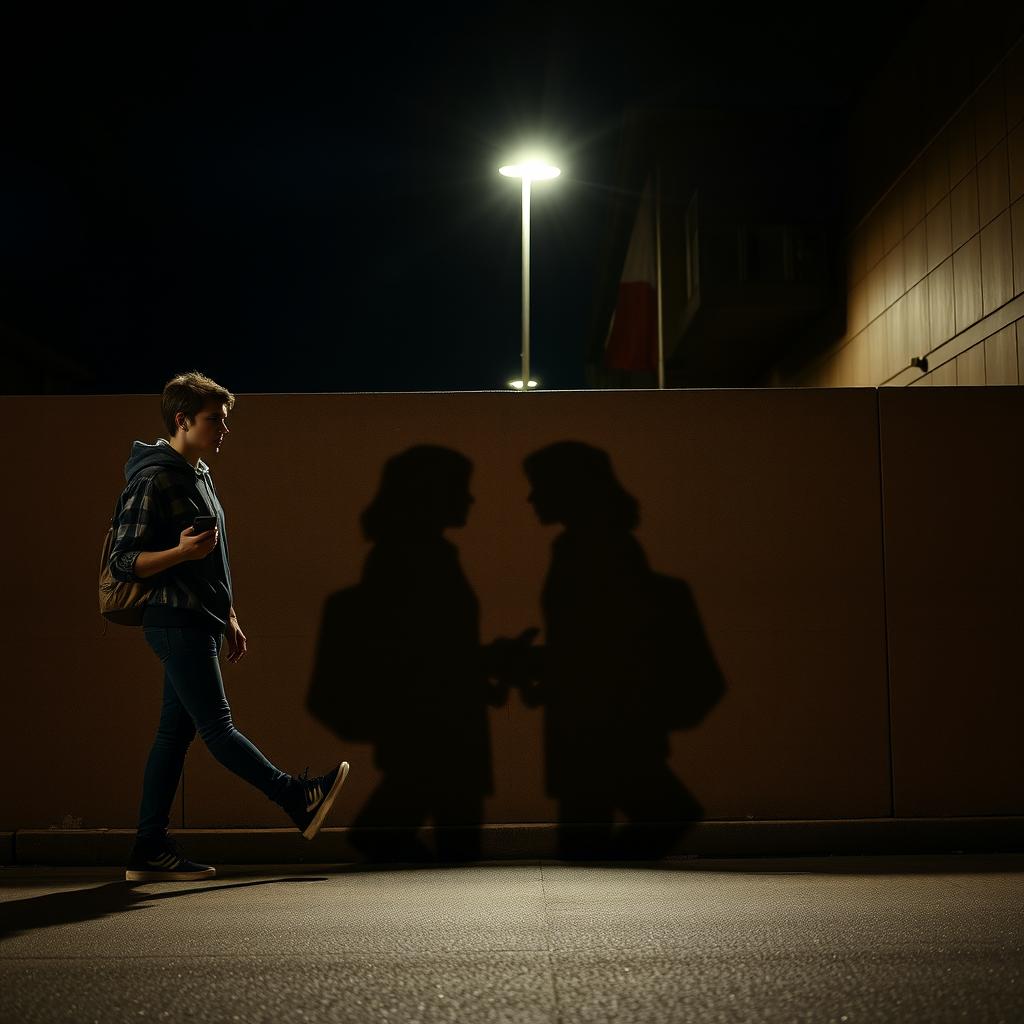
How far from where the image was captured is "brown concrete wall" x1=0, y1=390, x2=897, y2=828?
237 inches

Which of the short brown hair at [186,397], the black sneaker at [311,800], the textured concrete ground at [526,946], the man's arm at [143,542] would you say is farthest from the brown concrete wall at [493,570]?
the man's arm at [143,542]

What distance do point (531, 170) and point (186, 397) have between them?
46.9 ft

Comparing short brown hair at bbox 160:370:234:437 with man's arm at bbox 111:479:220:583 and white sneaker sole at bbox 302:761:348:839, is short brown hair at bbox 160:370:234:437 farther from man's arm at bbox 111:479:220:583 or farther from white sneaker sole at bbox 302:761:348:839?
white sneaker sole at bbox 302:761:348:839

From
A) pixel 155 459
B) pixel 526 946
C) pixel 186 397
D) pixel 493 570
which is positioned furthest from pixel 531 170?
pixel 526 946

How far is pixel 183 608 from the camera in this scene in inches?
197

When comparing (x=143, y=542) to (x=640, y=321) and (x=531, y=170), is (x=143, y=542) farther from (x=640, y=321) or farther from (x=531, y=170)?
(x=640, y=321)

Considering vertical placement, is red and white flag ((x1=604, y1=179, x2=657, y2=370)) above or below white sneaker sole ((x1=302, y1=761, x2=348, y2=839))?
above

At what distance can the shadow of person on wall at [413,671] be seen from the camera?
19.6 feet

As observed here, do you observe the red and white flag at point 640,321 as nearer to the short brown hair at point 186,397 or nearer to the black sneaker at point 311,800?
the short brown hair at point 186,397

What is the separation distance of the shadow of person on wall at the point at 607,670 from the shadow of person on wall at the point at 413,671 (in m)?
0.31

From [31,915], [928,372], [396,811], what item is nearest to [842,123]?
[928,372]

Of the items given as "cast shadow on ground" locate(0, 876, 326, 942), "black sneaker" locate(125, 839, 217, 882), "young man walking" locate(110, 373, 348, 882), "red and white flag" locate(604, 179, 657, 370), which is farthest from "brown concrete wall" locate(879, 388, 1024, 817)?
"red and white flag" locate(604, 179, 657, 370)

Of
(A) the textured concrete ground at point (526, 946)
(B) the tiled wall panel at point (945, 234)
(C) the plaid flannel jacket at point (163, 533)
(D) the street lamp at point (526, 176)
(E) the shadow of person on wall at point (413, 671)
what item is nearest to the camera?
(A) the textured concrete ground at point (526, 946)

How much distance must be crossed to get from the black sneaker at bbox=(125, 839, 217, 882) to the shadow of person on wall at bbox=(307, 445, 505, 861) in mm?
985
